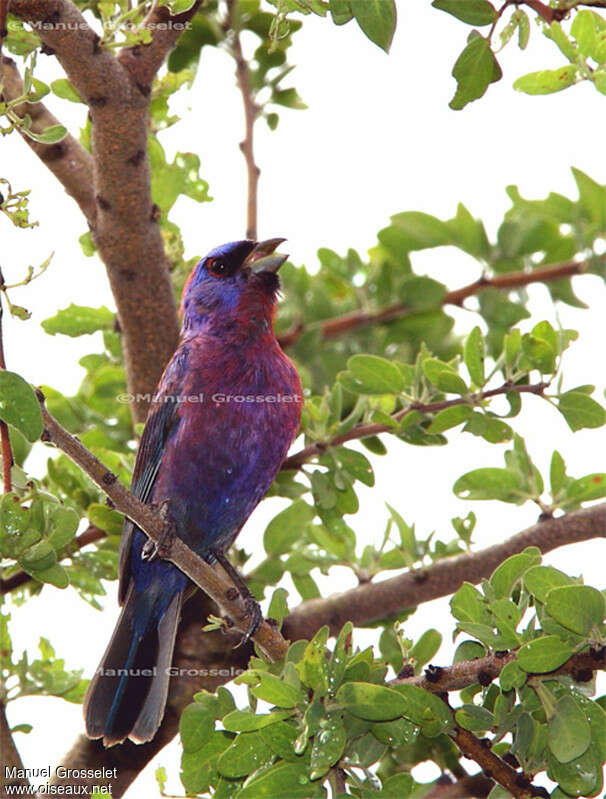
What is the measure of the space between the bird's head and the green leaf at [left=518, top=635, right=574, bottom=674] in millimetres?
2266

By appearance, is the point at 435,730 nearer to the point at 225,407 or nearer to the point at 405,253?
the point at 225,407

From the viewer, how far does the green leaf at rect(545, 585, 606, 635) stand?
8.46 feet

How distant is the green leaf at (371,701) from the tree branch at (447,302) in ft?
8.08

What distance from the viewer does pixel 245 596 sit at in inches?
164

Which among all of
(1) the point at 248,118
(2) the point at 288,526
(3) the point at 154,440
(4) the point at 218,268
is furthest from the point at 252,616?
(1) the point at 248,118

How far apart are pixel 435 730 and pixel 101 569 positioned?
1728 millimetres

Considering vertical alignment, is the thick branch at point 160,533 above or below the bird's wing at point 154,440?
below

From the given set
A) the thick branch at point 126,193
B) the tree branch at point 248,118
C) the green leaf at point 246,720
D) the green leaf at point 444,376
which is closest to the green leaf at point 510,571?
the green leaf at point 246,720

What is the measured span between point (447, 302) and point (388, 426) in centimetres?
123

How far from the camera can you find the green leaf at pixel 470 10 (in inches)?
115

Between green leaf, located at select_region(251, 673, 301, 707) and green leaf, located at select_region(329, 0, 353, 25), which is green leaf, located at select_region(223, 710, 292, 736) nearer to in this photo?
green leaf, located at select_region(251, 673, 301, 707)

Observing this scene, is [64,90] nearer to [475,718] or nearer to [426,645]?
[426,645]

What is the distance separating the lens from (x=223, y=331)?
4.59 m

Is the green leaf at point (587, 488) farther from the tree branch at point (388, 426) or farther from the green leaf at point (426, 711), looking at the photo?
the green leaf at point (426, 711)
